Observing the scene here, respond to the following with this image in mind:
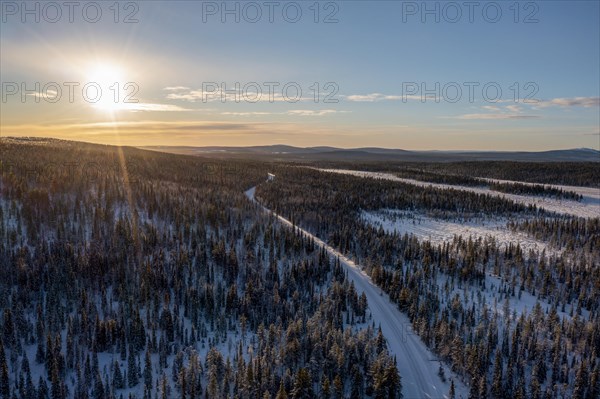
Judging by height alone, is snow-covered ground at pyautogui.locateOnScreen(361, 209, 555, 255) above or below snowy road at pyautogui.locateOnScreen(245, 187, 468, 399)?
above

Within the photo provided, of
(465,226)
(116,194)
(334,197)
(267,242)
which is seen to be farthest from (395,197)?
(116,194)

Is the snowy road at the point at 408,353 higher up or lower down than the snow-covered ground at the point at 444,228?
lower down

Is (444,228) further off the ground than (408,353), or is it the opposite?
(444,228)

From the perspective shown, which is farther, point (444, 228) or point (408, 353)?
point (444, 228)

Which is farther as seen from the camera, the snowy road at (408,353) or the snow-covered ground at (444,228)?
the snow-covered ground at (444,228)

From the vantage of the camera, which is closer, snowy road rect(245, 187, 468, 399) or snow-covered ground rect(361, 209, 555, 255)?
snowy road rect(245, 187, 468, 399)
